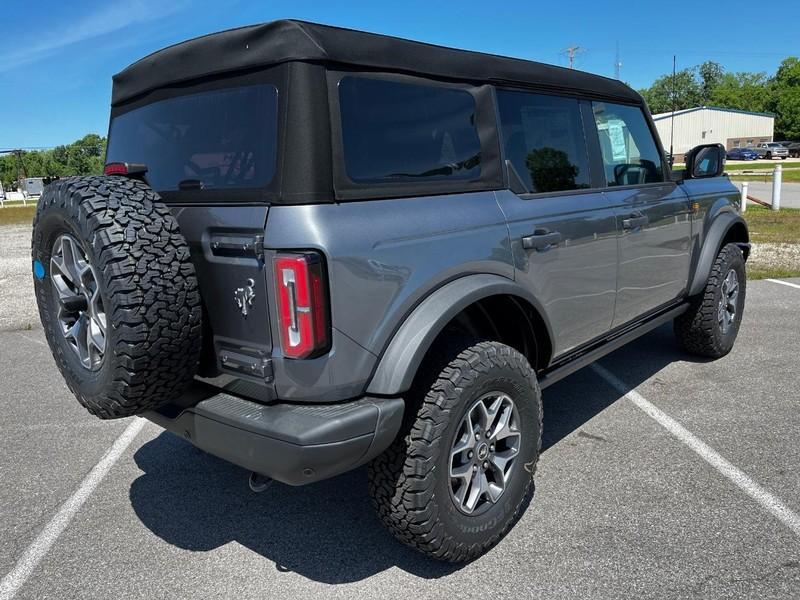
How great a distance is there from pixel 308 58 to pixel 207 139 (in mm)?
613

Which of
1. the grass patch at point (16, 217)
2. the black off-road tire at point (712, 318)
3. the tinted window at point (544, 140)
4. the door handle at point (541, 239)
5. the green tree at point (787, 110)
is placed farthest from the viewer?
the green tree at point (787, 110)

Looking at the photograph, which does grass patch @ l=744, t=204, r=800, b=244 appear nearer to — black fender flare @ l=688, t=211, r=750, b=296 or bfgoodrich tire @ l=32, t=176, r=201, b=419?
black fender flare @ l=688, t=211, r=750, b=296

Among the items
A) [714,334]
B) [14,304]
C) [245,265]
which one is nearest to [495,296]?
[245,265]

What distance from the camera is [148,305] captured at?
2.13 metres

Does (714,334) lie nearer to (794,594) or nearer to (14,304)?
(794,594)

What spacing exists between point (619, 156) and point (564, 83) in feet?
2.26

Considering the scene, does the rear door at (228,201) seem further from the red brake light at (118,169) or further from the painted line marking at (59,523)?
the painted line marking at (59,523)

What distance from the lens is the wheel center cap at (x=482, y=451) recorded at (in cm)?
260

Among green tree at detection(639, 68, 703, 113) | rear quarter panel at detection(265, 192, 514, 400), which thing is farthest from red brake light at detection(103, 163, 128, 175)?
green tree at detection(639, 68, 703, 113)

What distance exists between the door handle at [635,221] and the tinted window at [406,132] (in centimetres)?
121

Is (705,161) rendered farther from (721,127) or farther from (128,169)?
(721,127)

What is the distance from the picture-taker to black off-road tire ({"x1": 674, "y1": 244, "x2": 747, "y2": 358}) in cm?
470

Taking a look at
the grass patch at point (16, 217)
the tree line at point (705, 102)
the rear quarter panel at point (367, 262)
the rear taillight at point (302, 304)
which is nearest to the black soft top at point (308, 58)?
the rear quarter panel at point (367, 262)

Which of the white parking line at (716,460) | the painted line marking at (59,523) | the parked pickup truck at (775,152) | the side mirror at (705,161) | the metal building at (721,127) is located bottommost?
the white parking line at (716,460)
